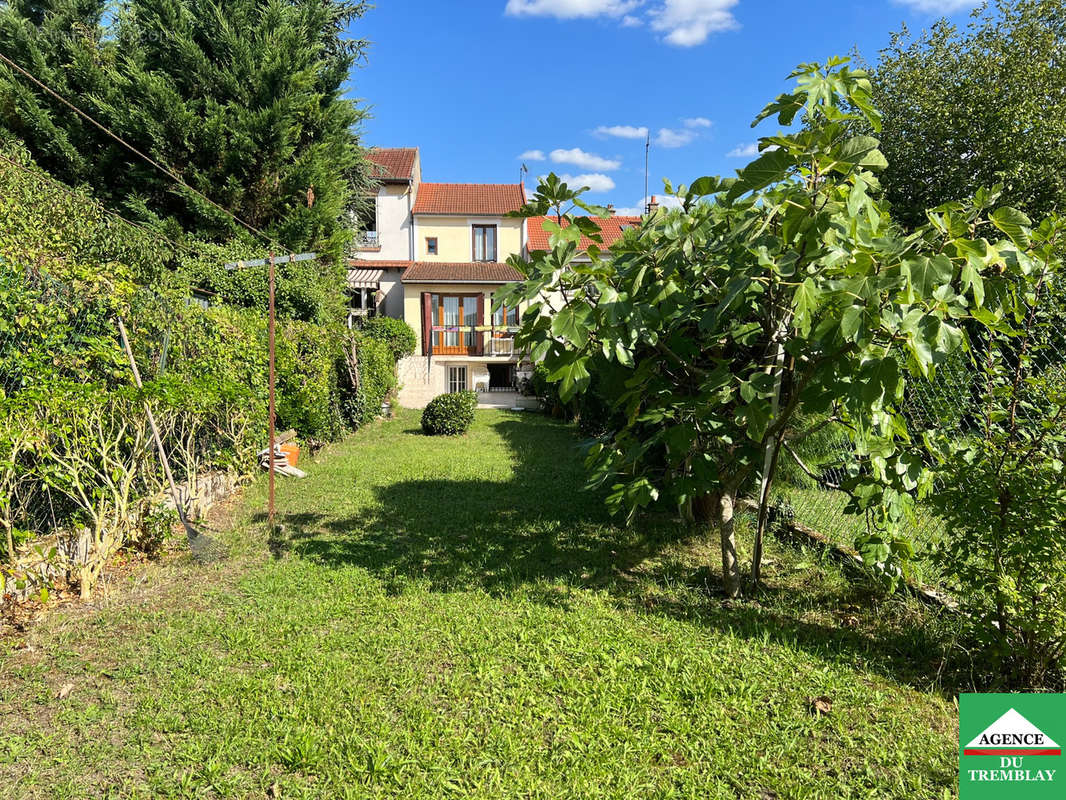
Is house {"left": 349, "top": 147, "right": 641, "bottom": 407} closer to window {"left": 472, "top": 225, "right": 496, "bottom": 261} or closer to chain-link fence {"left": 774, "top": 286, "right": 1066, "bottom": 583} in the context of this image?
window {"left": 472, "top": 225, "right": 496, "bottom": 261}

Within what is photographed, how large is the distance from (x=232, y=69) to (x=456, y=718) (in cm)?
1528

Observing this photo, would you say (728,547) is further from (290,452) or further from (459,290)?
(459,290)

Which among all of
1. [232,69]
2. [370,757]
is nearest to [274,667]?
[370,757]

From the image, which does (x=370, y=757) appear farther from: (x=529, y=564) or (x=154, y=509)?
(x=154, y=509)

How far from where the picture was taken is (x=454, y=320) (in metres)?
24.4

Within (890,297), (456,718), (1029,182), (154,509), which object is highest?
(1029,182)

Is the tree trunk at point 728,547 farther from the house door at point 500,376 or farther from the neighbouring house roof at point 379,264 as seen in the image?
the neighbouring house roof at point 379,264

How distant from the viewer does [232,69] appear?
41.8 feet

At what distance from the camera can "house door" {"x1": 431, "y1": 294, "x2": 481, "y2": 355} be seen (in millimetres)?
24156

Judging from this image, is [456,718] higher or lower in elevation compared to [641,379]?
lower

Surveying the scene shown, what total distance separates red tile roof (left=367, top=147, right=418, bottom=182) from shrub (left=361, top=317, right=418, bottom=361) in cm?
683

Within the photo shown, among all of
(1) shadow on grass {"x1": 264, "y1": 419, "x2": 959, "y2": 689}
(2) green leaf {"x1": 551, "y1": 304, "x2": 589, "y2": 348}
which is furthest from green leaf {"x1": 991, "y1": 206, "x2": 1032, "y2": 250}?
(1) shadow on grass {"x1": 264, "y1": 419, "x2": 959, "y2": 689}

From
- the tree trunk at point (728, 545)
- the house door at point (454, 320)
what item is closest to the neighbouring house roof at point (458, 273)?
the house door at point (454, 320)

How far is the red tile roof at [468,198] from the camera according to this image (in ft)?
82.9
